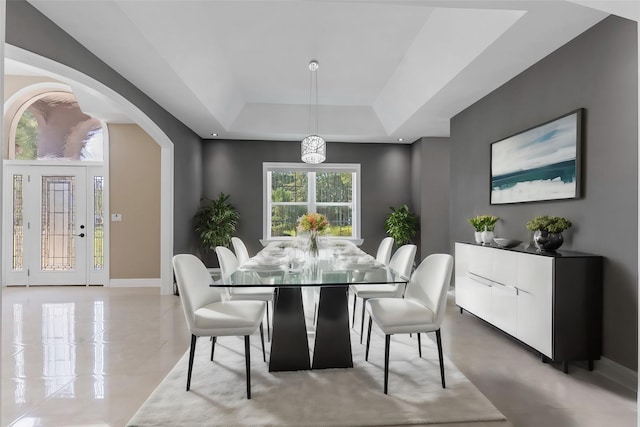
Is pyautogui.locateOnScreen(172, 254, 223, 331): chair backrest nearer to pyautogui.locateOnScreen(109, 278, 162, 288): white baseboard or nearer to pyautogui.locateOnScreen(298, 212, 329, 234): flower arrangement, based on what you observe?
pyautogui.locateOnScreen(298, 212, 329, 234): flower arrangement

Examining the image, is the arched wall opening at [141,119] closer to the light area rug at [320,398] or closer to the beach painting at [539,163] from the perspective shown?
the light area rug at [320,398]

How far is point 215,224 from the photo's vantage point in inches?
246

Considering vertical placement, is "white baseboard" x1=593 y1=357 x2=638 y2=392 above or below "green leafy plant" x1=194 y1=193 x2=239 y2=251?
below

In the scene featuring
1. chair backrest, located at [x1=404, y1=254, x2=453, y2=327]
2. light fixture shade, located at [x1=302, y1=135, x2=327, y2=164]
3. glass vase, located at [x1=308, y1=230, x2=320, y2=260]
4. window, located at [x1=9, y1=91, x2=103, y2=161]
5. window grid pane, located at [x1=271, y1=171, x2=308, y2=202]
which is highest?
window, located at [x1=9, y1=91, x2=103, y2=161]

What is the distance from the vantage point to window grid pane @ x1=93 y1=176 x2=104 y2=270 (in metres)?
5.93

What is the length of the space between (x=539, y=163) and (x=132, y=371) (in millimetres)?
3917

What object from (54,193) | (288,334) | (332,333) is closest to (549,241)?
(332,333)

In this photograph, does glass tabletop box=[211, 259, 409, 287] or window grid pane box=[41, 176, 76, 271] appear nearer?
glass tabletop box=[211, 259, 409, 287]

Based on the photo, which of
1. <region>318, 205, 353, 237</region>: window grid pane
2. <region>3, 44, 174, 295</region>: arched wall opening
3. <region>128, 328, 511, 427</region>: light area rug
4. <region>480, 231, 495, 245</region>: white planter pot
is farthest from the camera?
<region>318, 205, 353, 237</region>: window grid pane

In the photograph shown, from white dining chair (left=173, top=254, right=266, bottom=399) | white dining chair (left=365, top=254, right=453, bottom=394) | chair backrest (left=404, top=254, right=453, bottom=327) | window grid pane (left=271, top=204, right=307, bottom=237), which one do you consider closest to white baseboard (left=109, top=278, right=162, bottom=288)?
window grid pane (left=271, top=204, right=307, bottom=237)

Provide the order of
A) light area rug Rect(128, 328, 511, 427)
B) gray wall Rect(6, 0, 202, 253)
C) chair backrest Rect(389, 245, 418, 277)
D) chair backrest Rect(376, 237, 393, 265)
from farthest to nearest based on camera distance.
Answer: chair backrest Rect(376, 237, 393, 265) → chair backrest Rect(389, 245, 418, 277) → gray wall Rect(6, 0, 202, 253) → light area rug Rect(128, 328, 511, 427)

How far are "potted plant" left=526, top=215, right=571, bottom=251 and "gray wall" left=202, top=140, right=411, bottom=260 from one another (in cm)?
411

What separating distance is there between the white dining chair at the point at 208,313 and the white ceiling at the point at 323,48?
2013 mm

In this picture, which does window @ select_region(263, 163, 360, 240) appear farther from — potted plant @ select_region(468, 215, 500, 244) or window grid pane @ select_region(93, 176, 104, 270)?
potted plant @ select_region(468, 215, 500, 244)
